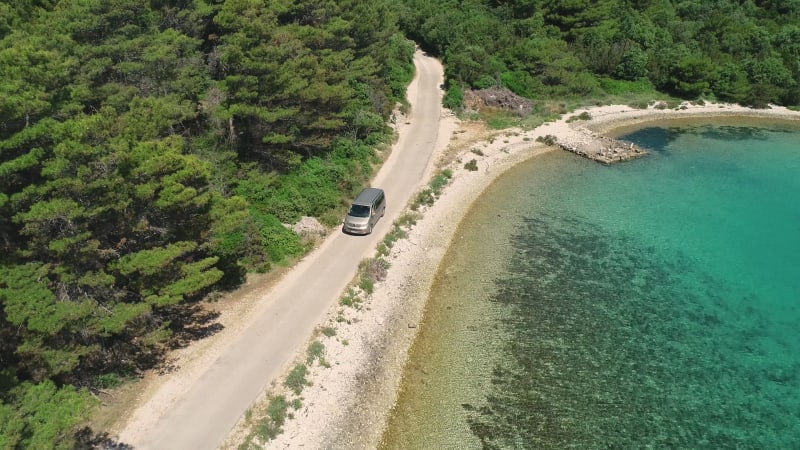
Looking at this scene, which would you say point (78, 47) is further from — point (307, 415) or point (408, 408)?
point (408, 408)

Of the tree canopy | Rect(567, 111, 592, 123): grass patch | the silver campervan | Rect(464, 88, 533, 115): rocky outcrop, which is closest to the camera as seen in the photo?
the tree canopy

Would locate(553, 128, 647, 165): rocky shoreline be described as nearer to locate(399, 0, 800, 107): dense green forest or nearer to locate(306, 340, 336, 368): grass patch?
locate(399, 0, 800, 107): dense green forest

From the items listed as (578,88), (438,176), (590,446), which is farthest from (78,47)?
(578,88)

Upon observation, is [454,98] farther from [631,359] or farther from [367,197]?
[631,359]

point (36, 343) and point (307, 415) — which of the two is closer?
point (36, 343)

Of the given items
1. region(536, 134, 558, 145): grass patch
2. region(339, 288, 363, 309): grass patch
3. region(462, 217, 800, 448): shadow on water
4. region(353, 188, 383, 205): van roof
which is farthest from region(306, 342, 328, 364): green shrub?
region(536, 134, 558, 145): grass patch
